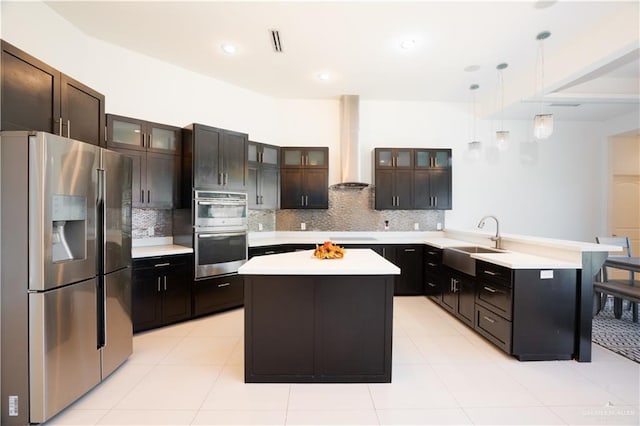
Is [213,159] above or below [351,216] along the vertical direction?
above

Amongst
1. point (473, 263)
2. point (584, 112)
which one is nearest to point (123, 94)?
point (473, 263)

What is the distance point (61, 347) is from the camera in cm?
190

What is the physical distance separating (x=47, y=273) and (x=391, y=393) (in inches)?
97.1

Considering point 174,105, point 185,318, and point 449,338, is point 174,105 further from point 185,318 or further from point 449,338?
point 449,338

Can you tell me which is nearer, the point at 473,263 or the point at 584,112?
the point at 473,263

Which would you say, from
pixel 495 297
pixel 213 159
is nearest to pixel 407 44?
pixel 213 159

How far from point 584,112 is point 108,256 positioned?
22.6ft

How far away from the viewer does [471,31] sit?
3037 mm

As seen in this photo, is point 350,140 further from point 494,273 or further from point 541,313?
point 541,313

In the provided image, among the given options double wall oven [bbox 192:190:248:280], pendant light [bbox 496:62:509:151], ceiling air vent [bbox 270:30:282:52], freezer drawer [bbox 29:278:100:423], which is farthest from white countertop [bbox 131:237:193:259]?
pendant light [bbox 496:62:509:151]

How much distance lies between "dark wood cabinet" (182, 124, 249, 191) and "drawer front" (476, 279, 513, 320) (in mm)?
3208

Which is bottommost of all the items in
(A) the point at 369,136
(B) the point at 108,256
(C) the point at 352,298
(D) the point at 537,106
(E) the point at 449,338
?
(E) the point at 449,338

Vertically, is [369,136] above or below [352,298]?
above

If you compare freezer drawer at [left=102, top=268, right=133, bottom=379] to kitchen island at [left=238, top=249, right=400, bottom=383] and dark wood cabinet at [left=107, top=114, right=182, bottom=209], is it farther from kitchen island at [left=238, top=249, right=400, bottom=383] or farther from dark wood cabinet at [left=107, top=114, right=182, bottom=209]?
dark wood cabinet at [left=107, top=114, right=182, bottom=209]
